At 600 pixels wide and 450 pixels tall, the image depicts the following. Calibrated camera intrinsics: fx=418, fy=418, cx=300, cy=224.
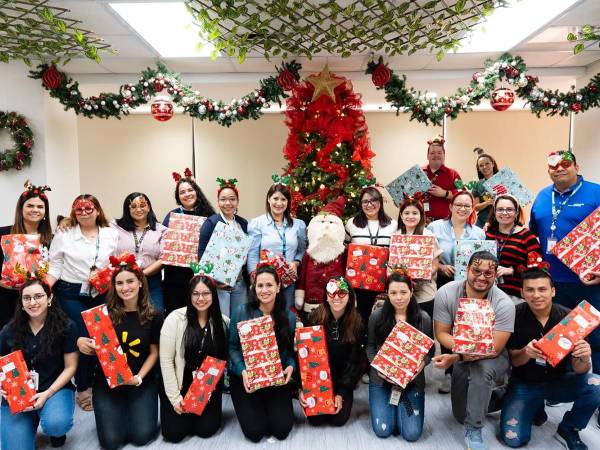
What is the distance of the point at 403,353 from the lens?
262 centimetres

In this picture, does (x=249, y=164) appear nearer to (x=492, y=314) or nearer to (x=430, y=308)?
(x=430, y=308)

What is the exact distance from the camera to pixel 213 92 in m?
5.98

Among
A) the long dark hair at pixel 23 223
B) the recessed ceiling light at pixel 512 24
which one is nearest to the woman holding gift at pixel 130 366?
the long dark hair at pixel 23 223

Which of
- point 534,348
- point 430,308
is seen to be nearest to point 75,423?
point 430,308

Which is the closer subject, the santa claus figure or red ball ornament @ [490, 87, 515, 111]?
the santa claus figure

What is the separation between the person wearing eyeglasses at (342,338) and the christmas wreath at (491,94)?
2786 mm

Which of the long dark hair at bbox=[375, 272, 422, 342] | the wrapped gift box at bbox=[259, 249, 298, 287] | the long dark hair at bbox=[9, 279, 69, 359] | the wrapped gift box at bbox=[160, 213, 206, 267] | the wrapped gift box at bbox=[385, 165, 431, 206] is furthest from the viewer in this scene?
the wrapped gift box at bbox=[385, 165, 431, 206]

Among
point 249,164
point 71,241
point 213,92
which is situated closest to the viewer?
point 71,241

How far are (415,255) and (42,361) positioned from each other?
253cm

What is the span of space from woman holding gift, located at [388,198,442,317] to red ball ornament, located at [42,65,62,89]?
404 cm

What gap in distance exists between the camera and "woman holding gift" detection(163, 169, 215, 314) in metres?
3.42

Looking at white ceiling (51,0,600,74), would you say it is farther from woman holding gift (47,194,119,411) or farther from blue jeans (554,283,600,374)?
blue jeans (554,283,600,374)

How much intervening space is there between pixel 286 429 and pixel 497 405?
4.58 ft

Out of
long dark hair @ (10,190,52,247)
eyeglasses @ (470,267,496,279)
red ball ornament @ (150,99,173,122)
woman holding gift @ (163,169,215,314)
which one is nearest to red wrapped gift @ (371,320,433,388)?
eyeglasses @ (470,267,496,279)
